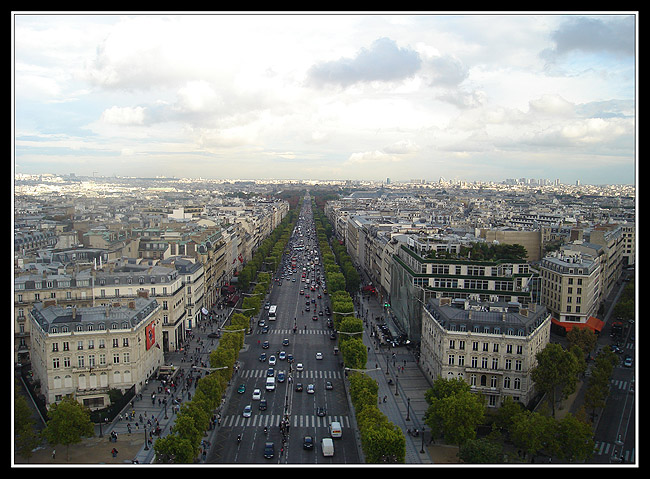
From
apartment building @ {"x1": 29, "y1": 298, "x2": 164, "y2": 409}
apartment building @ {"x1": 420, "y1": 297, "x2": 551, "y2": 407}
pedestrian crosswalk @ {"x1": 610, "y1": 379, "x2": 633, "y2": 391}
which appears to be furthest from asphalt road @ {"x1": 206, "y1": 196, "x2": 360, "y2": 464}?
pedestrian crosswalk @ {"x1": 610, "y1": 379, "x2": 633, "y2": 391}

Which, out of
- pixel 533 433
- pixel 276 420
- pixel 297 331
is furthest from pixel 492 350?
pixel 297 331

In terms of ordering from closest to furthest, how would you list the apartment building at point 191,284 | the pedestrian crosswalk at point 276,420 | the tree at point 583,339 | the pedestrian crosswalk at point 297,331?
the pedestrian crosswalk at point 276,420, the tree at point 583,339, the apartment building at point 191,284, the pedestrian crosswalk at point 297,331

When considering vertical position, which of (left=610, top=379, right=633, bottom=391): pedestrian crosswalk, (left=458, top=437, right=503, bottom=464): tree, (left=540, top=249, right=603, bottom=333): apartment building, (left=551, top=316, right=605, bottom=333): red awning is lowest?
(left=610, top=379, right=633, bottom=391): pedestrian crosswalk

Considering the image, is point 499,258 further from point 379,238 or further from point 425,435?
point 379,238

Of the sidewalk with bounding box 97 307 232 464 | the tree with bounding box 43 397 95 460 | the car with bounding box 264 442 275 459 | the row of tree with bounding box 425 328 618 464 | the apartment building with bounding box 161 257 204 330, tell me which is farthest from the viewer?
the apartment building with bounding box 161 257 204 330

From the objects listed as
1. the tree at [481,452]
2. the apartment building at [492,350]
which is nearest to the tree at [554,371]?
the apartment building at [492,350]

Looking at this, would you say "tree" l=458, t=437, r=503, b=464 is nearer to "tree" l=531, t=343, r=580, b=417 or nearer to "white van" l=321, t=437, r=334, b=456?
"white van" l=321, t=437, r=334, b=456

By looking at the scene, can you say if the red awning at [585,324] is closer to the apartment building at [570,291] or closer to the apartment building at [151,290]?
the apartment building at [570,291]
